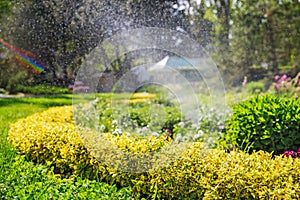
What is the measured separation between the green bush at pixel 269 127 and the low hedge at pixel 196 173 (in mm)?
680

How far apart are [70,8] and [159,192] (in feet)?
16.5

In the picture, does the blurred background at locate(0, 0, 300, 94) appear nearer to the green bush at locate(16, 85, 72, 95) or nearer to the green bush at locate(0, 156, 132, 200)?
the green bush at locate(16, 85, 72, 95)

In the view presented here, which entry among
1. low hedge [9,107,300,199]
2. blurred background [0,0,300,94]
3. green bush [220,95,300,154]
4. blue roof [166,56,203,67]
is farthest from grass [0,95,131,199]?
blue roof [166,56,203,67]

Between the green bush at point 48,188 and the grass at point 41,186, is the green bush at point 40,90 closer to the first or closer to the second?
the grass at point 41,186

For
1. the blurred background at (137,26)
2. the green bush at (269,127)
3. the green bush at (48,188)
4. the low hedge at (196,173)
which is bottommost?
the green bush at (48,188)

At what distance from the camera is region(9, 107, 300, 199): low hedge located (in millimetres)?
2436

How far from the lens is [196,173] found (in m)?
2.68

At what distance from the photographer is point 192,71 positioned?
833 cm

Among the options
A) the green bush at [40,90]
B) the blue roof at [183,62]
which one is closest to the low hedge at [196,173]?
the blue roof at [183,62]

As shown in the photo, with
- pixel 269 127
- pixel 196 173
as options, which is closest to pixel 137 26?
pixel 269 127

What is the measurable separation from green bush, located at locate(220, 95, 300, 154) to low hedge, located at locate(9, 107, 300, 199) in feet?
2.23

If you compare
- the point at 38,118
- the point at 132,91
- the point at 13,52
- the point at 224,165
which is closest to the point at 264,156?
the point at 224,165

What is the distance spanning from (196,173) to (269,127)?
1.14 meters

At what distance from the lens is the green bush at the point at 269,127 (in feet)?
11.6
